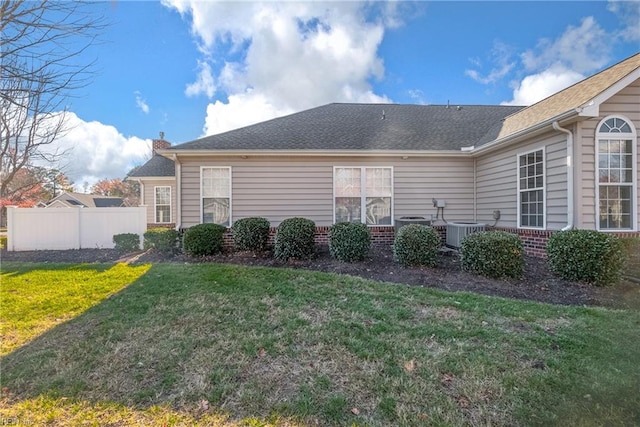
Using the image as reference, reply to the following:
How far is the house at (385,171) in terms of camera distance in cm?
714

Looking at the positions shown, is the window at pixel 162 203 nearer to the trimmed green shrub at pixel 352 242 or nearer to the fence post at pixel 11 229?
the fence post at pixel 11 229

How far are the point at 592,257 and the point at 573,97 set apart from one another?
3.83 m

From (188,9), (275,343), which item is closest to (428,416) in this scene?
(275,343)

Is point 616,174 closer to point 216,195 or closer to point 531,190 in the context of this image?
point 531,190

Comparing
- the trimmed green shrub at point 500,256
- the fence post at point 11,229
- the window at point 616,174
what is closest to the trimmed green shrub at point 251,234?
the trimmed green shrub at point 500,256

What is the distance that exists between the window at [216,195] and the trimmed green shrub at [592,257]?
305 inches

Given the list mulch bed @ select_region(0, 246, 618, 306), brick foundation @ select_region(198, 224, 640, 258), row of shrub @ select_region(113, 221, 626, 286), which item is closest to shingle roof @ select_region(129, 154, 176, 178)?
mulch bed @ select_region(0, 246, 618, 306)

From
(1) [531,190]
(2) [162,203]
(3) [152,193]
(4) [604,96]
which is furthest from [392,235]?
(3) [152,193]

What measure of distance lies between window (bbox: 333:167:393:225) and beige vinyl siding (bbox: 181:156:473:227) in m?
0.19

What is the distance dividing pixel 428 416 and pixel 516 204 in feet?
23.4

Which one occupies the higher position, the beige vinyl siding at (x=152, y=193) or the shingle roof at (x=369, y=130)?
the shingle roof at (x=369, y=130)

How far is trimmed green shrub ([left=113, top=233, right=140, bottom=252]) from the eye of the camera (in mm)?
8844

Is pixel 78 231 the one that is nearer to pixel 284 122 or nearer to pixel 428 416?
pixel 284 122

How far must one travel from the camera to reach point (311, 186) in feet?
29.7
